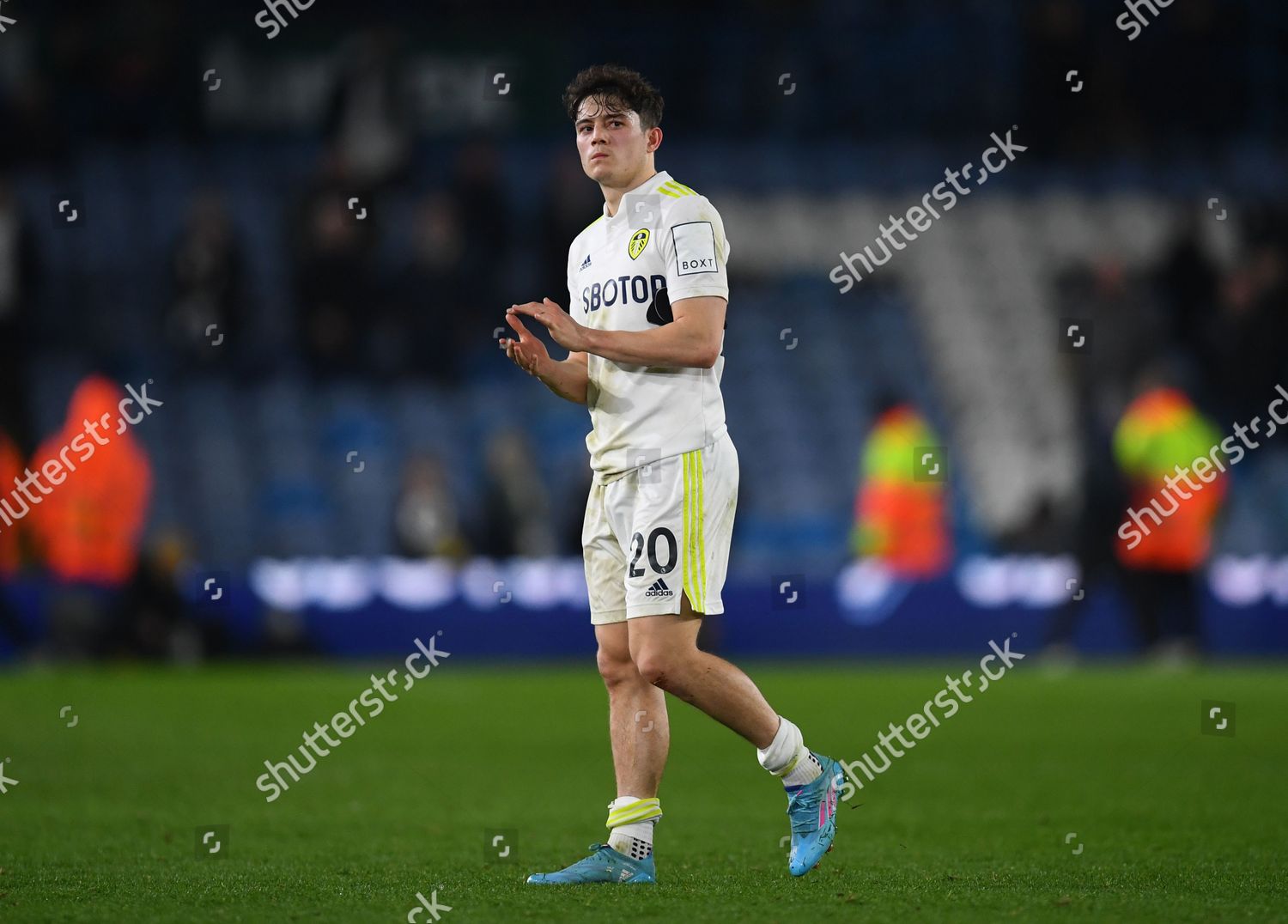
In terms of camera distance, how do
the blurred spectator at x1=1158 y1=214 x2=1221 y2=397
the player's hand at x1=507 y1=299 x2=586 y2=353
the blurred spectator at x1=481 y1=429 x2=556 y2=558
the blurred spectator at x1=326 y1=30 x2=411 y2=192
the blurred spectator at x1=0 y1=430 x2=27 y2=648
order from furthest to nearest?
the blurred spectator at x1=1158 y1=214 x2=1221 y2=397 < the blurred spectator at x1=326 y1=30 x2=411 y2=192 < the blurred spectator at x1=481 y1=429 x2=556 y2=558 < the blurred spectator at x1=0 y1=430 x2=27 y2=648 < the player's hand at x1=507 y1=299 x2=586 y2=353

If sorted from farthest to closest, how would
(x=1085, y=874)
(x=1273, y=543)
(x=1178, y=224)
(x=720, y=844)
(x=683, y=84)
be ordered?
(x=683, y=84) → (x=1178, y=224) → (x=1273, y=543) → (x=720, y=844) → (x=1085, y=874)

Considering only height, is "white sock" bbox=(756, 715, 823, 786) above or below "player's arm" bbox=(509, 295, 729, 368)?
below

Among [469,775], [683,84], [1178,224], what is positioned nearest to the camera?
Result: [469,775]

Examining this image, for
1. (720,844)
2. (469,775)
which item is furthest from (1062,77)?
(720,844)

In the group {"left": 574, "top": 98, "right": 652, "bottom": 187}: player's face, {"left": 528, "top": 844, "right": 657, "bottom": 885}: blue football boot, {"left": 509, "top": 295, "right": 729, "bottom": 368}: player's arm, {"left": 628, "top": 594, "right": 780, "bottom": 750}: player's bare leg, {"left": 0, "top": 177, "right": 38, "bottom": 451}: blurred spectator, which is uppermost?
{"left": 0, "top": 177, "right": 38, "bottom": 451}: blurred spectator

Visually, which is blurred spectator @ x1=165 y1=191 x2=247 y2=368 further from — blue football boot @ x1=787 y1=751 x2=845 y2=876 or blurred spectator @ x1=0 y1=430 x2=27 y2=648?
blue football boot @ x1=787 y1=751 x2=845 y2=876

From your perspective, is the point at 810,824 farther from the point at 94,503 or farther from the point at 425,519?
the point at 94,503

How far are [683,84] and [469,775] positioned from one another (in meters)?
Answer: 12.8

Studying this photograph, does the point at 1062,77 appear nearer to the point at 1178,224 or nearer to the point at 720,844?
the point at 1178,224

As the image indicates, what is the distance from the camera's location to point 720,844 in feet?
19.7

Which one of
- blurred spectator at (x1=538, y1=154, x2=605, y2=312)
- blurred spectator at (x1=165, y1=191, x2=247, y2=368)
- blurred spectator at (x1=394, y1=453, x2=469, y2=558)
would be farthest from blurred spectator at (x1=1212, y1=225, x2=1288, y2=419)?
blurred spectator at (x1=165, y1=191, x2=247, y2=368)

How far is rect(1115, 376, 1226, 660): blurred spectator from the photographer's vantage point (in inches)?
535

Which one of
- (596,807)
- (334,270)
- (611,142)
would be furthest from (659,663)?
(334,270)

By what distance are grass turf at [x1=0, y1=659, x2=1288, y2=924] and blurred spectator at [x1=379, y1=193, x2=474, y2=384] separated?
5258mm
